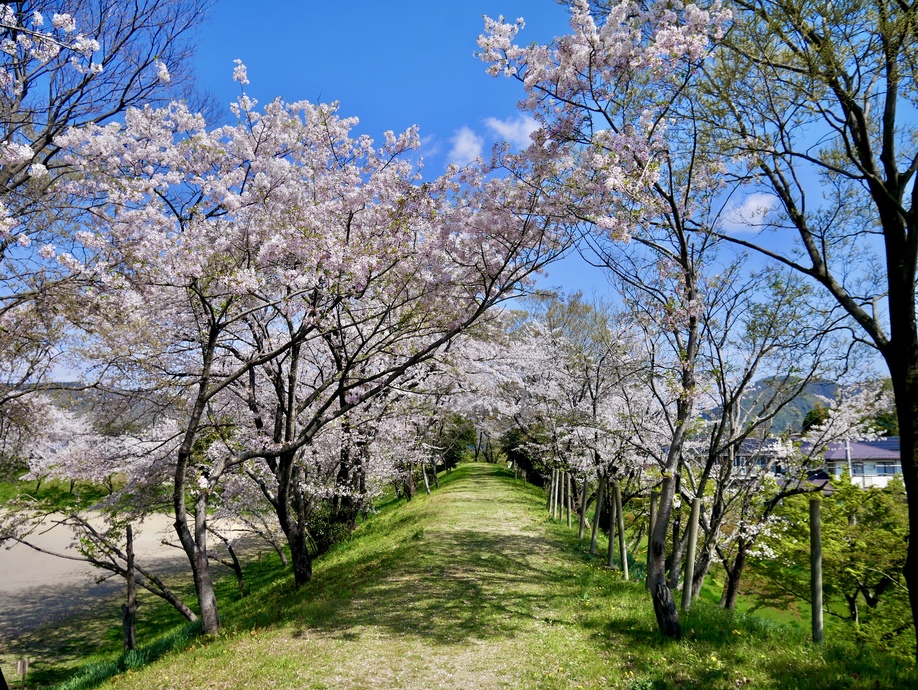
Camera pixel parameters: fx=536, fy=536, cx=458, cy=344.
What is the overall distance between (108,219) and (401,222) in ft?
15.1

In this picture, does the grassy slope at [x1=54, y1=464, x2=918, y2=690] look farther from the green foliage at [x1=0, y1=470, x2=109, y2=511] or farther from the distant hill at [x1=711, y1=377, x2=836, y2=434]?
the green foliage at [x1=0, y1=470, x2=109, y2=511]

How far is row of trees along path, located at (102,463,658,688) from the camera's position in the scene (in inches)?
249

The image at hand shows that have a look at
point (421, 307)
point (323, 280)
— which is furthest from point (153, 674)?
point (421, 307)

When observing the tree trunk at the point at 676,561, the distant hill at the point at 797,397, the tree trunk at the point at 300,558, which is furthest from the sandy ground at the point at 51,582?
the distant hill at the point at 797,397

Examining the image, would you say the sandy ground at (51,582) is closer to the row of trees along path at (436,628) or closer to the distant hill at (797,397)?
the row of trees along path at (436,628)

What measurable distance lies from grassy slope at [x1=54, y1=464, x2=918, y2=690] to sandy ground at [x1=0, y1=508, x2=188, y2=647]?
9.13 m

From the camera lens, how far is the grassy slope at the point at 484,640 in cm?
585

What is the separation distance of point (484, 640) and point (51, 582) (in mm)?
26189

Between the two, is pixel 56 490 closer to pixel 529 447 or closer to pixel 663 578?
pixel 529 447

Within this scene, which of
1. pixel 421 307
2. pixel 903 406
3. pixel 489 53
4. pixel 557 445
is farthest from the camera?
pixel 557 445

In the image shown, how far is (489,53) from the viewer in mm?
7242

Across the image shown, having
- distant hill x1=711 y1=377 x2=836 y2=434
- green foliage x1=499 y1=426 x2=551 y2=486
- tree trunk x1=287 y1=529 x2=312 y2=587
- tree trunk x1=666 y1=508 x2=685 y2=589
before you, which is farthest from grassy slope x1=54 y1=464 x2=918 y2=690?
green foliage x1=499 y1=426 x2=551 y2=486

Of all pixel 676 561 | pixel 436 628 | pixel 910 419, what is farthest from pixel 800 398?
pixel 436 628

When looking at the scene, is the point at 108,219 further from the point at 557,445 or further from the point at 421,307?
the point at 557,445
